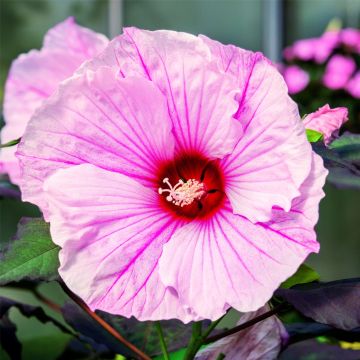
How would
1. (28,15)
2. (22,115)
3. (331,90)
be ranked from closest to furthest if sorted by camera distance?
1. (22,115)
2. (331,90)
3. (28,15)

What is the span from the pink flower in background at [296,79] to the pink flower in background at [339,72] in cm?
11

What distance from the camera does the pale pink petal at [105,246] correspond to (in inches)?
15.7

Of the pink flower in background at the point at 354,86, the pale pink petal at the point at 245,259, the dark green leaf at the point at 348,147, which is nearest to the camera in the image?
the pale pink petal at the point at 245,259

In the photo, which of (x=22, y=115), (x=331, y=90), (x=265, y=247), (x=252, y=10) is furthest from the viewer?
(x=252, y=10)

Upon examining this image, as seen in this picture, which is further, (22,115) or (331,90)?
(331,90)

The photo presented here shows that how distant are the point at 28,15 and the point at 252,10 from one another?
5.09 feet

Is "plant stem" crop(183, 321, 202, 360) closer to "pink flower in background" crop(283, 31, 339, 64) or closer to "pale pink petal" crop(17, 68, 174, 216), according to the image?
"pale pink petal" crop(17, 68, 174, 216)

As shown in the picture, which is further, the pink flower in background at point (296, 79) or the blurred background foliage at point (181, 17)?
the blurred background foliage at point (181, 17)

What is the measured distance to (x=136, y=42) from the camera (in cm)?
42

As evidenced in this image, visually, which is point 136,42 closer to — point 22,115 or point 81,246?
point 81,246

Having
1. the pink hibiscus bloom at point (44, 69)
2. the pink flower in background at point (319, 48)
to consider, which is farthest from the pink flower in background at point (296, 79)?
the pink hibiscus bloom at point (44, 69)

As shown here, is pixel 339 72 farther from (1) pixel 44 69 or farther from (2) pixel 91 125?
(2) pixel 91 125

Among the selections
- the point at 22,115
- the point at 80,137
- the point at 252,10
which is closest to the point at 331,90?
the point at 252,10

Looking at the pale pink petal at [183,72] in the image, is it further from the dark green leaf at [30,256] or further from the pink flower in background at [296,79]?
the pink flower in background at [296,79]
